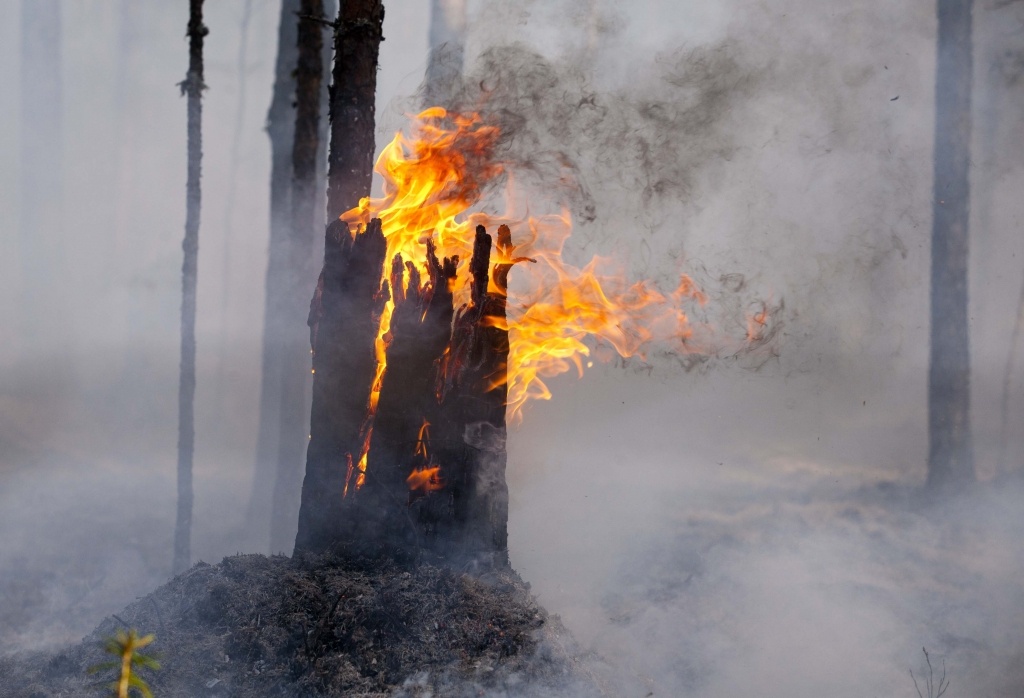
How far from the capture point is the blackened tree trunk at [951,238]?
38.1ft

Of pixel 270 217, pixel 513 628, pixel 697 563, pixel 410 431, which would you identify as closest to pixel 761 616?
pixel 697 563

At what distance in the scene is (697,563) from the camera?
1038 centimetres

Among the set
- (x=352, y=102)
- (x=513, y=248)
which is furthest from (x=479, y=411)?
(x=352, y=102)

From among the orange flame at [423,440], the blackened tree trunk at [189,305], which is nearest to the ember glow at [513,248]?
the orange flame at [423,440]

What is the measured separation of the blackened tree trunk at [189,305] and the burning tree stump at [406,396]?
5274 mm

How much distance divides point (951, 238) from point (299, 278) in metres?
9.40

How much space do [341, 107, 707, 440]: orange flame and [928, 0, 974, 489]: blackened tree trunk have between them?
580 cm

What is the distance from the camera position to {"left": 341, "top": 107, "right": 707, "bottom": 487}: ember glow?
7590 millimetres

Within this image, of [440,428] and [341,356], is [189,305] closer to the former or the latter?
[341,356]

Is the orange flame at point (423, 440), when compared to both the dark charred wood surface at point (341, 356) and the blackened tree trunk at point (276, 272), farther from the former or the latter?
the blackened tree trunk at point (276, 272)

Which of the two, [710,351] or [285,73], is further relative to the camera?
[285,73]

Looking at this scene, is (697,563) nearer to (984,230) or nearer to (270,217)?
(984,230)

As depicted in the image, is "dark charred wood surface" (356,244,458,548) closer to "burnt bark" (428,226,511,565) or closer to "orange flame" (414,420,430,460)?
"orange flame" (414,420,430,460)

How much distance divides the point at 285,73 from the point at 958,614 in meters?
11.7
